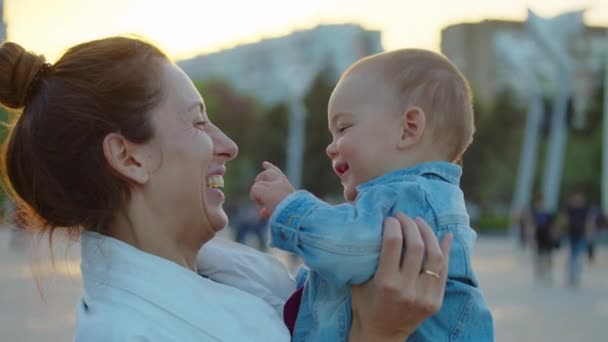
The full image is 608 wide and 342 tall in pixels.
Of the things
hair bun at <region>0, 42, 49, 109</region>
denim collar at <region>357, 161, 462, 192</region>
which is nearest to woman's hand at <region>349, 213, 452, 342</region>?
denim collar at <region>357, 161, 462, 192</region>

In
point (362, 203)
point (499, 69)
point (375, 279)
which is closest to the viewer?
point (375, 279)

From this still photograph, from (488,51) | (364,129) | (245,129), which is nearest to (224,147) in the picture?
(364,129)

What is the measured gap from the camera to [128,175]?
2332 millimetres

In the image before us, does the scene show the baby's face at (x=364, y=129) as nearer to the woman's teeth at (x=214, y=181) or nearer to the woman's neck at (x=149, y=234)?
the woman's teeth at (x=214, y=181)

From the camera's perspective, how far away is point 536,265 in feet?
62.3

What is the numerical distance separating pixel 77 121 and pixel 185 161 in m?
0.23

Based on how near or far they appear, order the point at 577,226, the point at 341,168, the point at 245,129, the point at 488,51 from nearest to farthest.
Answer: the point at 341,168 < the point at 577,226 < the point at 245,129 < the point at 488,51

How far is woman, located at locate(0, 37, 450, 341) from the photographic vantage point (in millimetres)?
2199

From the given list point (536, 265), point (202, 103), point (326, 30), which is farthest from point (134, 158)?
point (326, 30)

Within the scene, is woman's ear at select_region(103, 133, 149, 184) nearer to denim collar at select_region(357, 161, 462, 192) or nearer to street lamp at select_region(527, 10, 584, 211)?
denim collar at select_region(357, 161, 462, 192)

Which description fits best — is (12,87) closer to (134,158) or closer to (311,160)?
(134,158)

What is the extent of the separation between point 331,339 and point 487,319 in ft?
1.06

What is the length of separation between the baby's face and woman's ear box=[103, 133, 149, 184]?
417 mm

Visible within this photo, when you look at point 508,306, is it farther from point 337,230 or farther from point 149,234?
point 337,230
